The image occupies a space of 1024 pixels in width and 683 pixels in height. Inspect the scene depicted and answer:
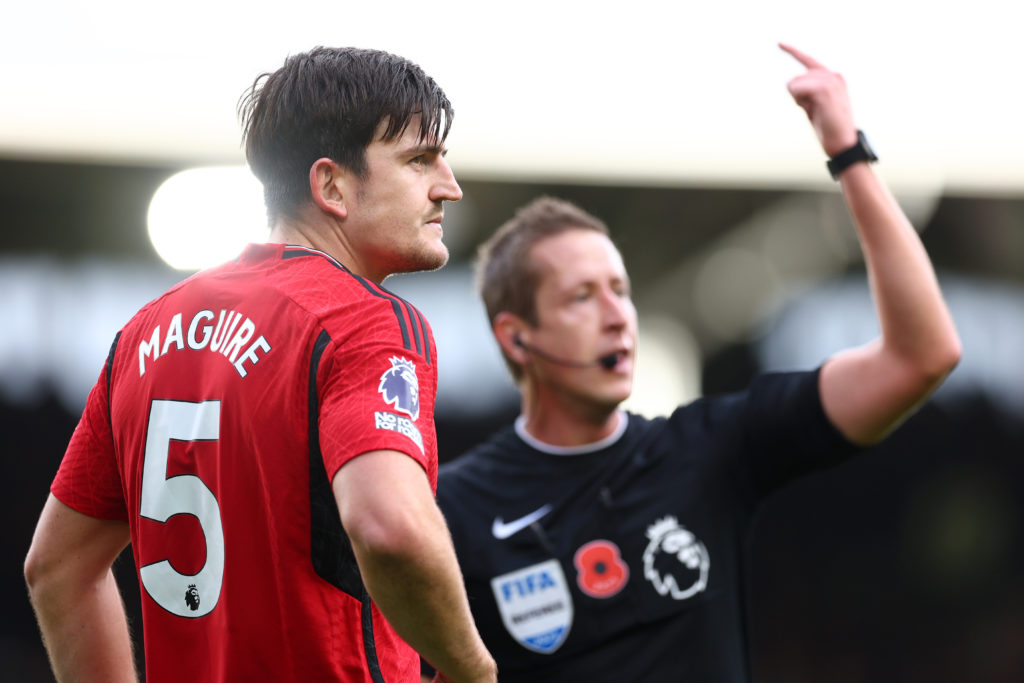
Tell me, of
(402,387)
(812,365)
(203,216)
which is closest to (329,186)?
(402,387)

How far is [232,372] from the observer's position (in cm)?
140

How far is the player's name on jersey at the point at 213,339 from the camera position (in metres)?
1.40

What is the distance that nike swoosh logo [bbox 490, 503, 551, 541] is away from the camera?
94.7 inches

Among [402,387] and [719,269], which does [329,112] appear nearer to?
[402,387]

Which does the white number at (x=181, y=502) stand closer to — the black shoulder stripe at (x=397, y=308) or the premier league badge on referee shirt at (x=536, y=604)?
the black shoulder stripe at (x=397, y=308)

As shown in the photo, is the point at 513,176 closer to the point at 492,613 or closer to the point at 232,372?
the point at 492,613

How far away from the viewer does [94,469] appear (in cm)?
164

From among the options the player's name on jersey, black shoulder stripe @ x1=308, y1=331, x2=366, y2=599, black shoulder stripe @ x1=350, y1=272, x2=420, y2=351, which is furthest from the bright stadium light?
black shoulder stripe @ x1=308, y1=331, x2=366, y2=599

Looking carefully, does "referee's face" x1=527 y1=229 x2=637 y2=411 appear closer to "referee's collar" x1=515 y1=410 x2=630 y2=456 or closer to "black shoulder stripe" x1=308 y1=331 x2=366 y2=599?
"referee's collar" x1=515 y1=410 x2=630 y2=456

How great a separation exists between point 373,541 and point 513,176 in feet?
16.4

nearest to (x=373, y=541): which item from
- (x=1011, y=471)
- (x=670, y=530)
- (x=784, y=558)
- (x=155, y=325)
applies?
(x=155, y=325)

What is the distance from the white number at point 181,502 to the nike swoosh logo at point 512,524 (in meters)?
1.04

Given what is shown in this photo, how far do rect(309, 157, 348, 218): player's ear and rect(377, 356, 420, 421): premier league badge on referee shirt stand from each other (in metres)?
0.34

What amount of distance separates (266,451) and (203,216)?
4618 mm
